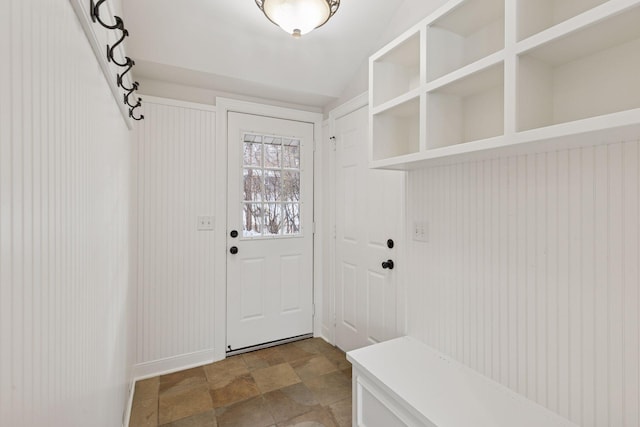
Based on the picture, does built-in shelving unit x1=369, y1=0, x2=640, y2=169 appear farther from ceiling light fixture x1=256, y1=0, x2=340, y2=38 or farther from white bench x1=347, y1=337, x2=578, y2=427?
white bench x1=347, y1=337, x2=578, y2=427

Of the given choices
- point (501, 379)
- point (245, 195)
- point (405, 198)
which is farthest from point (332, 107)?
point (501, 379)

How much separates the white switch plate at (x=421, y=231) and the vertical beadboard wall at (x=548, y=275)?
6 cm

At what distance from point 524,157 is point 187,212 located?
224 centimetres

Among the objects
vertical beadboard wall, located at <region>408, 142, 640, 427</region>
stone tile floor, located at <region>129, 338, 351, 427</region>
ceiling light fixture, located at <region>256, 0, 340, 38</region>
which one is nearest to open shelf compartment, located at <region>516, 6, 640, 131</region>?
vertical beadboard wall, located at <region>408, 142, 640, 427</region>

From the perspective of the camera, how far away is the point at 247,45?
2176mm

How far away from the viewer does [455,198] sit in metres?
1.50

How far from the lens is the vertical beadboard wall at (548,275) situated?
955 millimetres

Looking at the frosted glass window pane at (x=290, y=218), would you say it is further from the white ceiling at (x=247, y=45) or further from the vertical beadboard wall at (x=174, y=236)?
the white ceiling at (x=247, y=45)

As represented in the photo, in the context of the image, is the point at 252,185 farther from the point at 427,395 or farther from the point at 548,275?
the point at 548,275

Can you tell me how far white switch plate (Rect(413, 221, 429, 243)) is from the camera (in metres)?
1.66

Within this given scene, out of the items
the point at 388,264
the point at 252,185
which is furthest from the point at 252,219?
the point at 388,264

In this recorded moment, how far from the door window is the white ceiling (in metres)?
0.45

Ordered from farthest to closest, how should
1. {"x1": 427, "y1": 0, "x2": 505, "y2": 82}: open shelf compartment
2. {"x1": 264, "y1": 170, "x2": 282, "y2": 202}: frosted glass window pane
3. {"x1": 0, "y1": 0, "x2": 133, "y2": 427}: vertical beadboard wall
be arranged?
{"x1": 264, "y1": 170, "x2": 282, "y2": 202}: frosted glass window pane → {"x1": 427, "y1": 0, "x2": 505, "y2": 82}: open shelf compartment → {"x1": 0, "y1": 0, "x2": 133, "y2": 427}: vertical beadboard wall

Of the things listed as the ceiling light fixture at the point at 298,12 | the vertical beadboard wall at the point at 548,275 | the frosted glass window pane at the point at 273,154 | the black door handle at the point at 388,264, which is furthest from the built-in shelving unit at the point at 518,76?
the frosted glass window pane at the point at 273,154
